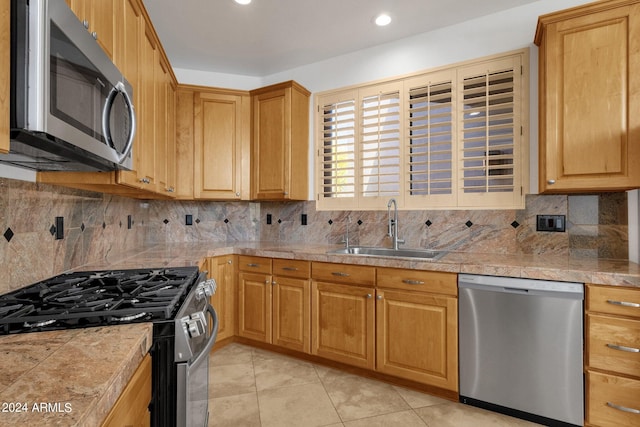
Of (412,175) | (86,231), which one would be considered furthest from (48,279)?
(412,175)

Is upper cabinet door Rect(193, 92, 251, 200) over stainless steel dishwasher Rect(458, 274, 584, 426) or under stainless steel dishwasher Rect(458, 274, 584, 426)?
over

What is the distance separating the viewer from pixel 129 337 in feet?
3.04

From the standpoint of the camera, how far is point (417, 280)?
7.26 feet

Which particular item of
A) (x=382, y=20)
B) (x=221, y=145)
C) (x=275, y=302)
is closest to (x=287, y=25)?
(x=382, y=20)

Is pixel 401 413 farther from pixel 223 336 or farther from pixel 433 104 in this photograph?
pixel 433 104

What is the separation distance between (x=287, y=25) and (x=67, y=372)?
108 inches

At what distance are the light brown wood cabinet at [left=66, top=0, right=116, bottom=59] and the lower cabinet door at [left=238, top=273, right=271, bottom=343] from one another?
194 centimetres

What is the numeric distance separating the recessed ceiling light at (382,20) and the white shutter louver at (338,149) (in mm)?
689

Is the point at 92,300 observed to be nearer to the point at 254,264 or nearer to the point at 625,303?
the point at 254,264

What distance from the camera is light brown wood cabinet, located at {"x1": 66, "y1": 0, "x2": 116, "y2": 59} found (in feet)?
4.07

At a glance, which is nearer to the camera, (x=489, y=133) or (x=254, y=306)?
(x=489, y=133)

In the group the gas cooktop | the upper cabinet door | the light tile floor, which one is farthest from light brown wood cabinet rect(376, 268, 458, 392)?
the upper cabinet door

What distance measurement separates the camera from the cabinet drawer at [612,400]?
1.66 m

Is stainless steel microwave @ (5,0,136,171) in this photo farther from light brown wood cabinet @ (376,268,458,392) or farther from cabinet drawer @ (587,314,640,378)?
cabinet drawer @ (587,314,640,378)
